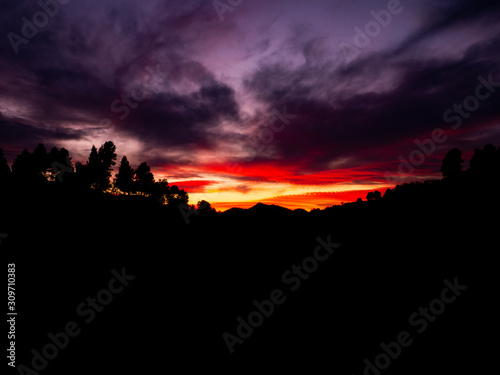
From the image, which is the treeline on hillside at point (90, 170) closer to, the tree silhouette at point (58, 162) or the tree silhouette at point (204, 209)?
the tree silhouette at point (58, 162)

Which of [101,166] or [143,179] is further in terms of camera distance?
[143,179]

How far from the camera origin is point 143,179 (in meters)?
75.9

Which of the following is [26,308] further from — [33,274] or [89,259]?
[89,259]

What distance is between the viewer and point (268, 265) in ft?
59.1

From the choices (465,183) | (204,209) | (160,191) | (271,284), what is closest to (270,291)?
(271,284)

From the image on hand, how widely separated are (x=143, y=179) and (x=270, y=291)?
72208 millimetres

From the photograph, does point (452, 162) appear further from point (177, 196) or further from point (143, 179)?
point (177, 196)

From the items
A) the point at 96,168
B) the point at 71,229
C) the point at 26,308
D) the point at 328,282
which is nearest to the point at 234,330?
the point at 328,282

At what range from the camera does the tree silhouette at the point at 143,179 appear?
75.2 m

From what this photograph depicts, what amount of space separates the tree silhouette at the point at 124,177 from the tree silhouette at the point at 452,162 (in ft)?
276

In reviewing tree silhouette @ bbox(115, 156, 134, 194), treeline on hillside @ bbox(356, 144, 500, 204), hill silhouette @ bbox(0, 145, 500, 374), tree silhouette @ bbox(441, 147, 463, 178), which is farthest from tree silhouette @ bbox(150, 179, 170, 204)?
tree silhouette @ bbox(441, 147, 463, 178)

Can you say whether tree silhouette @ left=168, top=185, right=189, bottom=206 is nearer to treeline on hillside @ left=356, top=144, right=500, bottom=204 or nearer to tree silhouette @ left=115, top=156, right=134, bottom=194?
tree silhouette @ left=115, top=156, right=134, bottom=194

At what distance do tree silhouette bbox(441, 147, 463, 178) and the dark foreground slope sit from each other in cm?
3245

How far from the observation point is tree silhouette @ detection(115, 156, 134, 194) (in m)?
71.1
